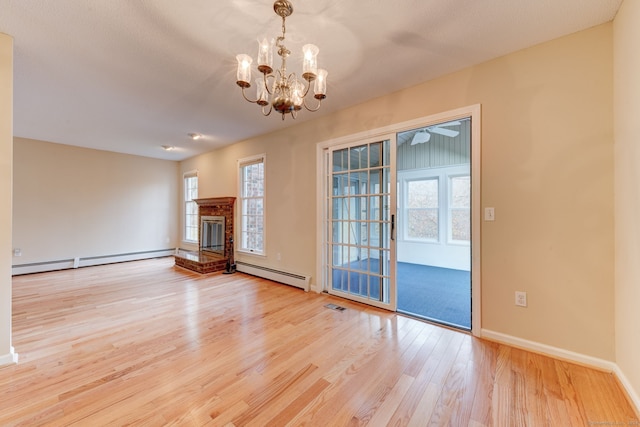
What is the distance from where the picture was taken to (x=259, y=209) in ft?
16.0

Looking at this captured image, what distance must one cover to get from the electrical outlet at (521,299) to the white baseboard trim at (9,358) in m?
4.12

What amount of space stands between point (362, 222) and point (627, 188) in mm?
2228

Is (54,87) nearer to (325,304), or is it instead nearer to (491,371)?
(325,304)

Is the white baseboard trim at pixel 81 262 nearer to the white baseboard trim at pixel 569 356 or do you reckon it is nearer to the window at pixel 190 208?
the window at pixel 190 208

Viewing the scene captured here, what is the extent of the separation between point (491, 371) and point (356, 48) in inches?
109

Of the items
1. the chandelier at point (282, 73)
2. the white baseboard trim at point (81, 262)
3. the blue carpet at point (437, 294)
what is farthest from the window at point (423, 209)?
the white baseboard trim at point (81, 262)

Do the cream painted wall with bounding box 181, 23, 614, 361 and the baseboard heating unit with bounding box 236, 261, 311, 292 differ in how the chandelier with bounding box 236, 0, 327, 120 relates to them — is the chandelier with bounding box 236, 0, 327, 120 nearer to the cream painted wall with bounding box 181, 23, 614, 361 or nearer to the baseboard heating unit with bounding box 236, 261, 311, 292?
the cream painted wall with bounding box 181, 23, 614, 361

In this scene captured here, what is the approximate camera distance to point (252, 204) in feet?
16.5

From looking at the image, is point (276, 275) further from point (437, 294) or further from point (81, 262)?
point (81, 262)

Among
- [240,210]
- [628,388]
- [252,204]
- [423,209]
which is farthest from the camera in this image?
[423,209]

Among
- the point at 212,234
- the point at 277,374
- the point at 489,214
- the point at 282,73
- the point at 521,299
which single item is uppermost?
the point at 282,73

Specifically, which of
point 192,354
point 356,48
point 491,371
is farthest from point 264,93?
point 491,371

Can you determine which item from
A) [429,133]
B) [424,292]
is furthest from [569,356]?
[429,133]

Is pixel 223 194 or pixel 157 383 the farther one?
pixel 223 194
